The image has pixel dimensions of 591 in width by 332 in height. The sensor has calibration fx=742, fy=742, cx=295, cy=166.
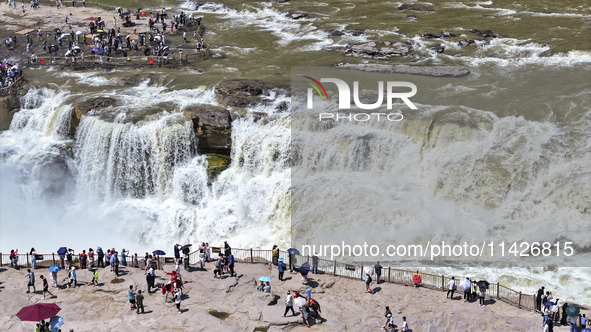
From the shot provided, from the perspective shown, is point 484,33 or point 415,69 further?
point 484,33

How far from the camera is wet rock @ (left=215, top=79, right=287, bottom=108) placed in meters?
41.3

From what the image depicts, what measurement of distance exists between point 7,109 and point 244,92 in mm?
14847

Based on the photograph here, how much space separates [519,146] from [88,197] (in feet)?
75.5

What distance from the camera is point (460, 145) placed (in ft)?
119

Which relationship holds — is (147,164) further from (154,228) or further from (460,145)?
(460,145)

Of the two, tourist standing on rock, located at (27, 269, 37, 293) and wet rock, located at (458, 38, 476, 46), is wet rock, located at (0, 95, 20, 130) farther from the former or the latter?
wet rock, located at (458, 38, 476, 46)

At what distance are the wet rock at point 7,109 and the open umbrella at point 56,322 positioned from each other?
931 inches

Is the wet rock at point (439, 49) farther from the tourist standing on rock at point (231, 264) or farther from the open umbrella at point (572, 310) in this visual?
Result: the open umbrella at point (572, 310)

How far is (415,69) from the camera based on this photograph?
46656mm

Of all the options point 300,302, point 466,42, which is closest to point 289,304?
point 300,302

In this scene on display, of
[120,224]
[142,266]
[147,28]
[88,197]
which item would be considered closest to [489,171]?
[142,266]

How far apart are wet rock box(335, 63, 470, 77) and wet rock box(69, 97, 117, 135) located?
49.1 ft

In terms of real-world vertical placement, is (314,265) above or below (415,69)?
below

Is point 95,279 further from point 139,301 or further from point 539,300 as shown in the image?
point 539,300
